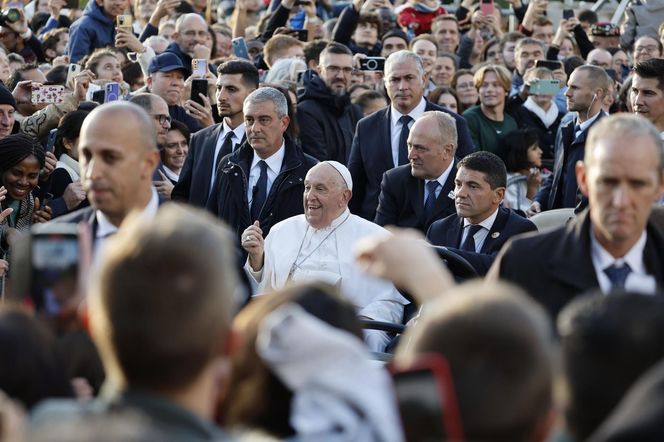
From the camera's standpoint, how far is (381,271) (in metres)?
3.43

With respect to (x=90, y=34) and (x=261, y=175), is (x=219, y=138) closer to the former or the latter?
(x=261, y=175)

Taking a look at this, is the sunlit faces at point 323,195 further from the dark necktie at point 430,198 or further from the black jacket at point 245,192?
the dark necktie at point 430,198

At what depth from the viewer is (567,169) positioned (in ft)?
33.6

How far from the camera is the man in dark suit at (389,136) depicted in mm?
10391

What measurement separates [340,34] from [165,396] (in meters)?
11.6

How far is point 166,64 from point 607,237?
724 cm

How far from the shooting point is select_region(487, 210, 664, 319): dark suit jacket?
4.35 metres

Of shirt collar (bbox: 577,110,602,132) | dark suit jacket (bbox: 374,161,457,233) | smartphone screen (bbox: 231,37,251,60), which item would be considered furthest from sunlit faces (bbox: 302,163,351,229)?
smartphone screen (bbox: 231,37,251,60)

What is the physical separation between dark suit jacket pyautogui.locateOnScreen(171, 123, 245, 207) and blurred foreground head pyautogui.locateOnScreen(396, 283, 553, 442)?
699cm

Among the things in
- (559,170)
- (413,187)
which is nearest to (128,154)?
(413,187)

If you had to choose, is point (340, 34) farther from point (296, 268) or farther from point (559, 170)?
point (296, 268)

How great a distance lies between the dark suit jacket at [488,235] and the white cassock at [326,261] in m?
0.41

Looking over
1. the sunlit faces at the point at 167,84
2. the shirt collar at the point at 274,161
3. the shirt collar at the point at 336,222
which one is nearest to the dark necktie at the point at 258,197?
the shirt collar at the point at 274,161

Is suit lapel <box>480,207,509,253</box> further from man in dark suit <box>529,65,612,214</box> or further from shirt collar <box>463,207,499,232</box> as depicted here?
man in dark suit <box>529,65,612,214</box>
